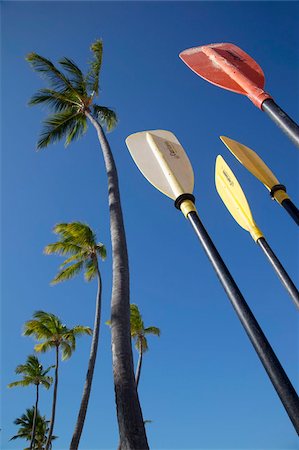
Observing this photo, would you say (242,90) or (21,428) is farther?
(21,428)

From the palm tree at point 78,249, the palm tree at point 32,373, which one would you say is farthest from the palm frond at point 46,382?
the palm tree at point 78,249

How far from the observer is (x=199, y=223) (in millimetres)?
3420

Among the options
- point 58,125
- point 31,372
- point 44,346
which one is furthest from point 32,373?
point 58,125

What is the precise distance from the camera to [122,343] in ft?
14.9

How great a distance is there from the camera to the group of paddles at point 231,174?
97.9 inches

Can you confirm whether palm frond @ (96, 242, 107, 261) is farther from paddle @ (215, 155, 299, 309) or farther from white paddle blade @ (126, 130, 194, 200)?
white paddle blade @ (126, 130, 194, 200)

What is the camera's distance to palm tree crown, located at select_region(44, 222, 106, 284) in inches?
637

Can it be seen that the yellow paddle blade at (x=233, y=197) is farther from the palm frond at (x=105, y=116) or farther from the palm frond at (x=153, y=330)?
the palm frond at (x=153, y=330)

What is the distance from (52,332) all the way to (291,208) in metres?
17.0

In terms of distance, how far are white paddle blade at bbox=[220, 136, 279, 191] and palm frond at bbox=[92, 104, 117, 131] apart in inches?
176

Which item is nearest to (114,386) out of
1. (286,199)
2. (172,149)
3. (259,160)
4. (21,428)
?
(172,149)

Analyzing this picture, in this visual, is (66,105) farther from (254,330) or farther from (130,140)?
(254,330)

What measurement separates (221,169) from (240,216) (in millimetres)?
1288

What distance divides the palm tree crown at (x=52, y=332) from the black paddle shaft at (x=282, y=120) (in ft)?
59.8
